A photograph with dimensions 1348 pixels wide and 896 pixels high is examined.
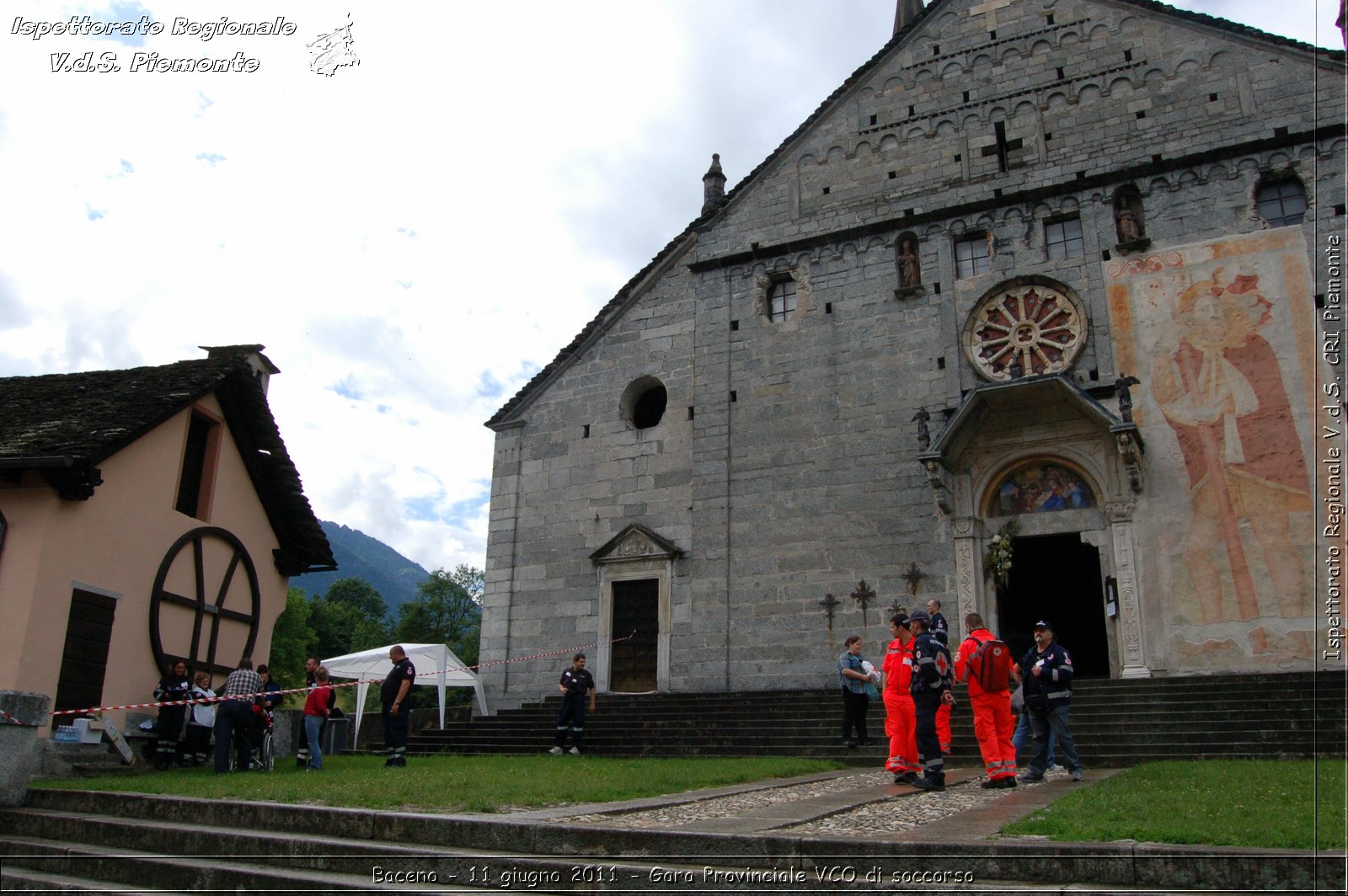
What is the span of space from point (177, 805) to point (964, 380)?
1550 cm

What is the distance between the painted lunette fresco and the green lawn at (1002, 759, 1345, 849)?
6500 mm

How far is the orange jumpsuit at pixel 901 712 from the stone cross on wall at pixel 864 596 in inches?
323

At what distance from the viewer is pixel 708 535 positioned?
2059cm

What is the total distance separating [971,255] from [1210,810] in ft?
49.6

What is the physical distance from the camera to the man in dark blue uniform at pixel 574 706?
1579cm

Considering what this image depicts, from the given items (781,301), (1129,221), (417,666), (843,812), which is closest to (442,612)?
(417,666)

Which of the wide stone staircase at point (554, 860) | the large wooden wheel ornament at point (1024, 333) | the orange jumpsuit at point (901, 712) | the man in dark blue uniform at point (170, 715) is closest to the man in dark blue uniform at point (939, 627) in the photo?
the orange jumpsuit at point (901, 712)

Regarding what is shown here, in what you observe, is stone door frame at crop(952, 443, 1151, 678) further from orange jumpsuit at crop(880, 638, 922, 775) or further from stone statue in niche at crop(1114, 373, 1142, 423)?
orange jumpsuit at crop(880, 638, 922, 775)

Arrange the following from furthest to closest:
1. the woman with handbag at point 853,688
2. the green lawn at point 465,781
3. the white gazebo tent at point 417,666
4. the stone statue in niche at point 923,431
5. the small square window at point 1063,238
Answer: the white gazebo tent at point 417,666, the small square window at point 1063,238, the stone statue in niche at point 923,431, the woman with handbag at point 853,688, the green lawn at point 465,781

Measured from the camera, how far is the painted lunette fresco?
16.1 m

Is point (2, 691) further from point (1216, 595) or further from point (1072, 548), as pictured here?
point (1072, 548)

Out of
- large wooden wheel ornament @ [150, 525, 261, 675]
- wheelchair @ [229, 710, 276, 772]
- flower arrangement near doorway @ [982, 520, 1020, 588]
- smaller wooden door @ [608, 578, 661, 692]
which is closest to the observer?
wheelchair @ [229, 710, 276, 772]

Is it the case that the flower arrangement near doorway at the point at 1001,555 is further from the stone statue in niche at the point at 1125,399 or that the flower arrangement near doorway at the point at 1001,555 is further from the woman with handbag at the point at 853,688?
the woman with handbag at the point at 853,688

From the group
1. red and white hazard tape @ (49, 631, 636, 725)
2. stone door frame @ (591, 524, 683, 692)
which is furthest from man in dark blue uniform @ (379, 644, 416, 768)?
stone door frame @ (591, 524, 683, 692)
